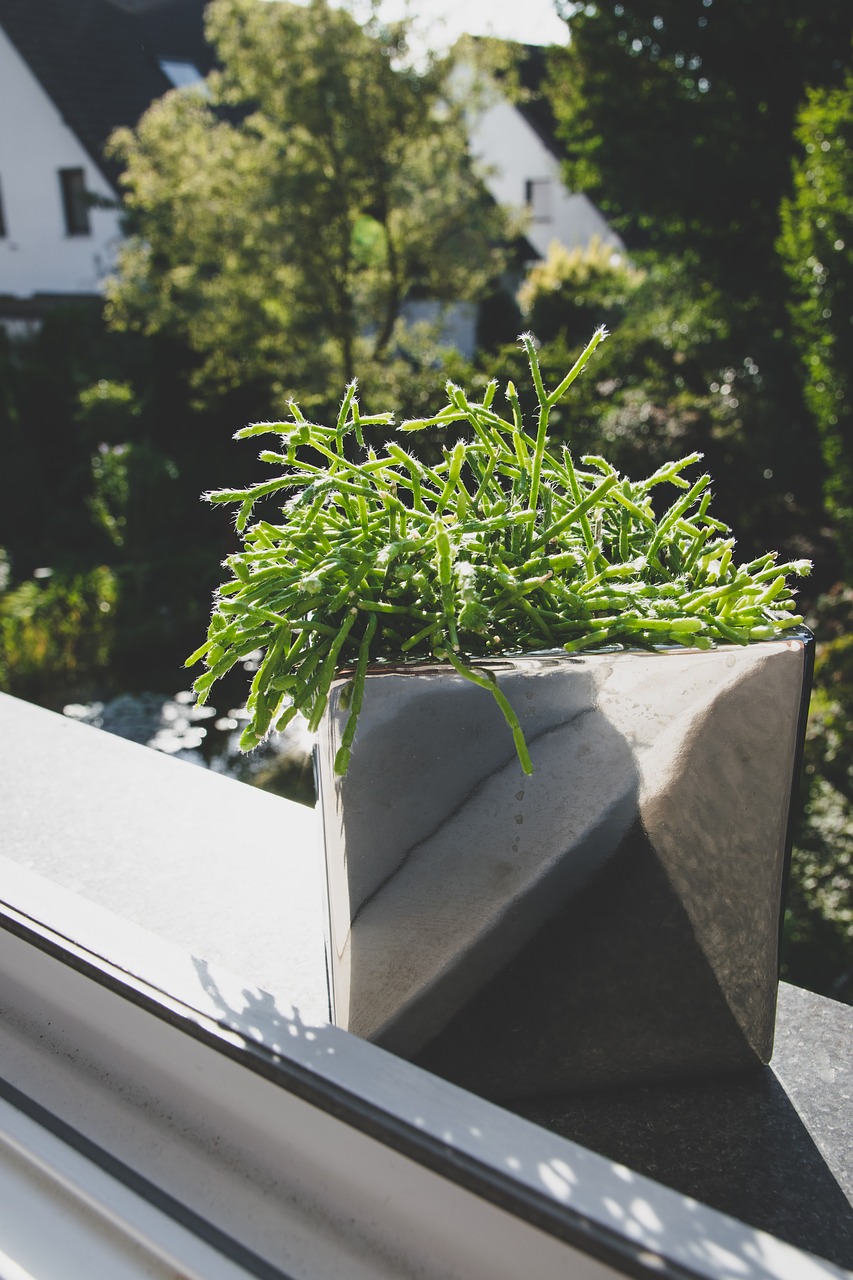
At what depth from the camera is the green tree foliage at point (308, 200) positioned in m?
6.57

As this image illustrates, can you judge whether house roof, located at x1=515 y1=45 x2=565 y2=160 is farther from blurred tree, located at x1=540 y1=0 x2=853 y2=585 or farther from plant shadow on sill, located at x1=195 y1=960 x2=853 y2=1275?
plant shadow on sill, located at x1=195 y1=960 x2=853 y2=1275

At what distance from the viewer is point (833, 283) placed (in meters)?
4.37

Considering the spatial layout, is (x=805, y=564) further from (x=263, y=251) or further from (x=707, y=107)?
(x=707, y=107)

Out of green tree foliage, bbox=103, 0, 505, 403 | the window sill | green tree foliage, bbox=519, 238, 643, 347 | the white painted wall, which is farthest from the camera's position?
the white painted wall

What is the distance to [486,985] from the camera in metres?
0.64

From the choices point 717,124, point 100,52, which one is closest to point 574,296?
point 717,124

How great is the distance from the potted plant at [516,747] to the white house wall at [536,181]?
14.6 meters

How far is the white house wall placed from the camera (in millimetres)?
14414

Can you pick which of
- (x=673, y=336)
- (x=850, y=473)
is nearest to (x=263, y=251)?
(x=673, y=336)

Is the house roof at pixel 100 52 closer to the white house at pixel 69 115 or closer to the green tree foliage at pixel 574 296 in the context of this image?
the white house at pixel 69 115

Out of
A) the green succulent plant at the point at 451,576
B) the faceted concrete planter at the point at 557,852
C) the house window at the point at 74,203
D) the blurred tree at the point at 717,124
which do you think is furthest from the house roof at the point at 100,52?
the faceted concrete planter at the point at 557,852

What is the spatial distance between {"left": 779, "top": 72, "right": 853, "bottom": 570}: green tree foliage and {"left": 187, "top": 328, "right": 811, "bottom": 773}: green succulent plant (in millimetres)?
4003

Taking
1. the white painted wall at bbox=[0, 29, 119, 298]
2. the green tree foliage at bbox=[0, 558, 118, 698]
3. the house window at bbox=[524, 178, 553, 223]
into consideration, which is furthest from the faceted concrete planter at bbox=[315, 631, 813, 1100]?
the house window at bbox=[524, 178, 553, 223]

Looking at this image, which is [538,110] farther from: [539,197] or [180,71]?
[180,71]
